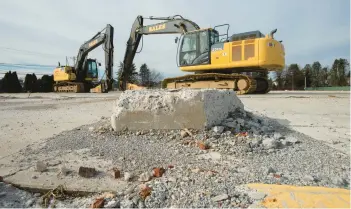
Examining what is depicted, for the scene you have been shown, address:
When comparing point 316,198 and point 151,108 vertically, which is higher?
point 151,108

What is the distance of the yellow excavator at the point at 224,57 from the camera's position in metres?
9.84

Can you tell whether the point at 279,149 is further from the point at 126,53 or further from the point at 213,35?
the point at 126,53

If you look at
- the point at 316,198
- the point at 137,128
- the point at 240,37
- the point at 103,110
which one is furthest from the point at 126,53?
the point at 316,198

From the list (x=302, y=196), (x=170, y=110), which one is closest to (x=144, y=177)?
(x=302, y=196)

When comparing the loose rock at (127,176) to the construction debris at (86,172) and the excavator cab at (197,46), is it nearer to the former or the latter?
the construction debris at (86,172)

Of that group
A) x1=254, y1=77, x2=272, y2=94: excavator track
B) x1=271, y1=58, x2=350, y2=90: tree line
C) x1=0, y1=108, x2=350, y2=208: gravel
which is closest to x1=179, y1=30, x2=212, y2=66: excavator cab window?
x1=254, y1=77, x2=272, y2=94: excavator track

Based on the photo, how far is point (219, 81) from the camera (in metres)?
10.7

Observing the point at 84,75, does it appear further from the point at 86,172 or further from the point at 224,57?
the point at 86,172

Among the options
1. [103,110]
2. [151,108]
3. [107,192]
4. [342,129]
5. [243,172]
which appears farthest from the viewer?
[103,110]

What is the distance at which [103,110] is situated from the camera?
264 inches

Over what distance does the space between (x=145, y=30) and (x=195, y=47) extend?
4.02m

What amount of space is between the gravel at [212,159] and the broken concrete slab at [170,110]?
0.13m

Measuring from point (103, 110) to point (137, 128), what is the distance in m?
2.91

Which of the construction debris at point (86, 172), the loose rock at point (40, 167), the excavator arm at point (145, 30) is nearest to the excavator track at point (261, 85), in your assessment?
the excavator arm at point (145, 30)
